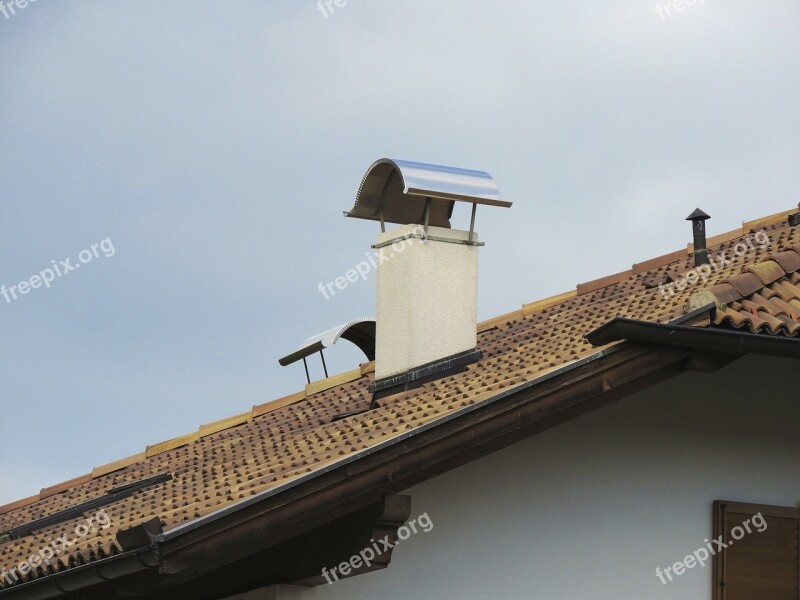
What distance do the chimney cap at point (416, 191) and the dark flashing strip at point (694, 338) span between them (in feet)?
9.07

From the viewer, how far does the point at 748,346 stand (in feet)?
24.4

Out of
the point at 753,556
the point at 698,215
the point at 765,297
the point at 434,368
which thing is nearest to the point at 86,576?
the point at 434,368

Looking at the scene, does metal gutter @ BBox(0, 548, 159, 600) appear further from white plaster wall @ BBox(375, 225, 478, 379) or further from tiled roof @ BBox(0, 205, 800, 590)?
white plaster wall @ BBox(375, 225, 478, 379)

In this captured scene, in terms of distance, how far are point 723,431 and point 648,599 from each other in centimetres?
124

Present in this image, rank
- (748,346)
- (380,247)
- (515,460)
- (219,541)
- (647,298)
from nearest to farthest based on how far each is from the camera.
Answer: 1. (219,541)
2. (748,346)
3. (515,460)
4. (647,298)
5. (380,247)

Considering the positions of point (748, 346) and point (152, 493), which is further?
point (152, 493)

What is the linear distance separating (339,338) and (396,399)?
17.5ft

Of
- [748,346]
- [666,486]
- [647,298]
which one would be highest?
[647,298]

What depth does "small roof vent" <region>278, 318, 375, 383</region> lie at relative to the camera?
1437cm

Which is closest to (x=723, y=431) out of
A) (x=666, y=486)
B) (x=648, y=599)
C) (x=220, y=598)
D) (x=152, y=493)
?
(x=666, y=486)

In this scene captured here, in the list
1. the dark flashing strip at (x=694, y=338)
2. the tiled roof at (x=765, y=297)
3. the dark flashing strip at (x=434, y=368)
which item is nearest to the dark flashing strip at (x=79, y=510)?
the dark flashing strip at (x=434, y=368)

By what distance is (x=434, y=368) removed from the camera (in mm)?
9578

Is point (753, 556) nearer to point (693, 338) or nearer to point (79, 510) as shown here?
point (693, 338)

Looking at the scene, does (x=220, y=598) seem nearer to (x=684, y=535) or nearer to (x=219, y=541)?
(x=219, y=541)
